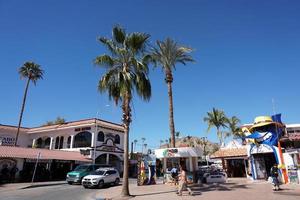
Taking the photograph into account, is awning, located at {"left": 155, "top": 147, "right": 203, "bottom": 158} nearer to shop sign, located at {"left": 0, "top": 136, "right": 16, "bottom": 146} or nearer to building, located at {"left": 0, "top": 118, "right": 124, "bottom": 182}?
building, located at {"left": 0, "top": 118, "right": 124, "bottom": 182}

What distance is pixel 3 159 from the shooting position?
97.2 feet

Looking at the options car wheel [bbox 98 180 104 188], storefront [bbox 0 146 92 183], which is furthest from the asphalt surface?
storefront [bbox 0 146 92 183]

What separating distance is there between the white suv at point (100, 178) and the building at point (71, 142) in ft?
37.9

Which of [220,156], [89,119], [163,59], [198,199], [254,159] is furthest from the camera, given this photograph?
[89,119]

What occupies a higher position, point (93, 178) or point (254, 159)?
point (254, 159)

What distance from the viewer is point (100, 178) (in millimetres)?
22875

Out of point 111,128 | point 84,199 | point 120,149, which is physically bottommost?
point 84,199

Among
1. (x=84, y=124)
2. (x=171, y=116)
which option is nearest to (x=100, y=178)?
(x=171, y=116)

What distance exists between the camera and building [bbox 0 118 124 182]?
34375 mm

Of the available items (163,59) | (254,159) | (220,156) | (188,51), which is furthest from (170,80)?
(220,156)

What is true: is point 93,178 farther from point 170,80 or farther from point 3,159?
point 3,159

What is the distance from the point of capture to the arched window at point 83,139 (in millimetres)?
41062

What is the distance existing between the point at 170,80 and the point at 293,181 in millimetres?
14249

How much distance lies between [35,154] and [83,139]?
33.6 ft
